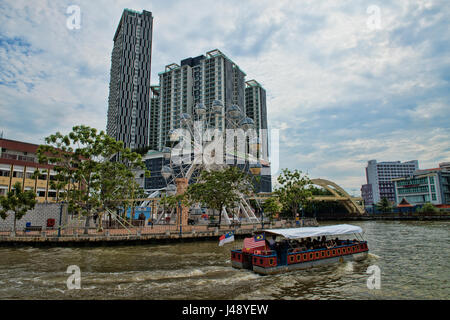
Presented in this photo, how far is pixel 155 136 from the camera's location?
154750 millimetres

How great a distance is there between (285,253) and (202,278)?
550 centimetres

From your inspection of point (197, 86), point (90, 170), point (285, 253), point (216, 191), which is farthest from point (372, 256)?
point (197, 86)

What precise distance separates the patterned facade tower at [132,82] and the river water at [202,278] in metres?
115

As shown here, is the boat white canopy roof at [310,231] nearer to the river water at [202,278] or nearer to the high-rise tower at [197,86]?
the river water at [202,278]

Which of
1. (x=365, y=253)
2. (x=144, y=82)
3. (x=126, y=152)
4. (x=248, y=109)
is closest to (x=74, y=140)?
(x=126, y=152)

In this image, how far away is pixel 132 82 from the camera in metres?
138

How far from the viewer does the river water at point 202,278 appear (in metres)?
14.0

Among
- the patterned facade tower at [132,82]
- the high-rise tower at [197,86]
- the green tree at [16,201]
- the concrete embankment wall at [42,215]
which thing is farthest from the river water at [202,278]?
the patterned facade tower at [132,82]

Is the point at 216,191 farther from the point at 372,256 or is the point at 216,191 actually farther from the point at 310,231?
the point at 372,256

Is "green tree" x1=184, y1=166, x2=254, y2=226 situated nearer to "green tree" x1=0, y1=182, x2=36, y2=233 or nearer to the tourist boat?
"green tree" x1=0, y1=182, x2=36, y2=233

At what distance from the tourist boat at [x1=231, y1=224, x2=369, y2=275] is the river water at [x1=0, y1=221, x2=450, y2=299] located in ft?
1.80

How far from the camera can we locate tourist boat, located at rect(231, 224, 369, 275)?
18.2m

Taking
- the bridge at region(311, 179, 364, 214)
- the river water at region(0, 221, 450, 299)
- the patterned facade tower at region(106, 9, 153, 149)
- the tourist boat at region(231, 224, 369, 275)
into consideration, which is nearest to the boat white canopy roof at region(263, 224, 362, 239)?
the tourist boat at region(231, 224, 369, 275)
